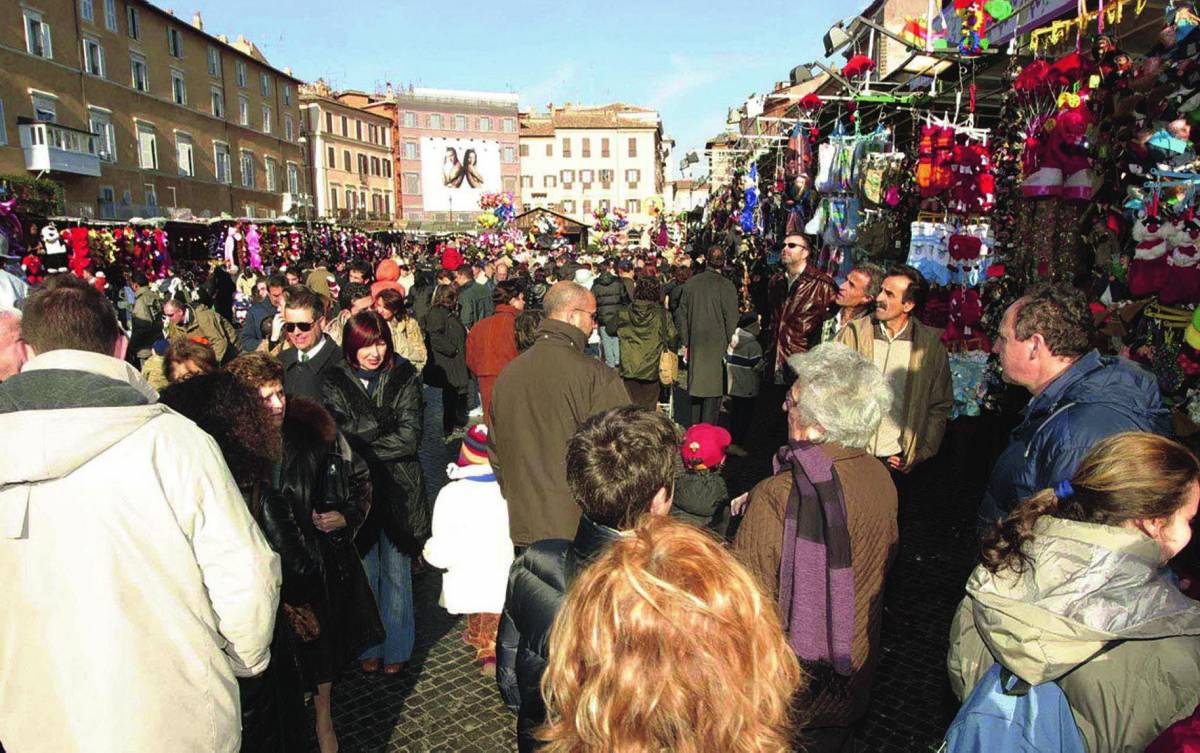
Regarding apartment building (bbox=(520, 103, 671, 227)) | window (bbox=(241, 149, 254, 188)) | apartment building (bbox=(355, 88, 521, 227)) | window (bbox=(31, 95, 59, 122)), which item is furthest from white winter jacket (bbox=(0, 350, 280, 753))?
apartment building (bbox=(520, 103, 671, 227))

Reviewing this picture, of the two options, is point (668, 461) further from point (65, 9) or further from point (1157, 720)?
point (65, 9)

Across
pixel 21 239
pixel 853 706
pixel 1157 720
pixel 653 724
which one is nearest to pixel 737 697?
pixel 653 724

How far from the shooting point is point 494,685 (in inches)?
141

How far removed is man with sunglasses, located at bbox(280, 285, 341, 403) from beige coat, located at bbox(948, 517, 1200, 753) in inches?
124

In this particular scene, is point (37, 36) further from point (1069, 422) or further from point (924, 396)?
point (1069, 422)

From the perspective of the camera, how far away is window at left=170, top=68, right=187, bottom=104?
34.3m

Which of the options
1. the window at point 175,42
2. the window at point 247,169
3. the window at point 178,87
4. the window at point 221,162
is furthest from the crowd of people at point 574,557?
the window at point 247,169

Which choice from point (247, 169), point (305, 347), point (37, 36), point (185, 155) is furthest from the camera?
point (247, 169)

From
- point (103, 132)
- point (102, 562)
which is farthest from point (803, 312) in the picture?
point (103, 132)

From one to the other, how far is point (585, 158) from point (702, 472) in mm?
69470

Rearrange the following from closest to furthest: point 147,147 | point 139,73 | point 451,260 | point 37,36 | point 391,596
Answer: point 391,596 < point 451,260 < point 37,36 < point 139,73 < point 147,147

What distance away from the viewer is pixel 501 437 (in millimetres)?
3258

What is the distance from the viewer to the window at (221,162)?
37487 millimetres

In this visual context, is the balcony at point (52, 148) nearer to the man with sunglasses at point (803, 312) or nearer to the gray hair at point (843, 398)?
the man with sunglasses at point (803, 312)
